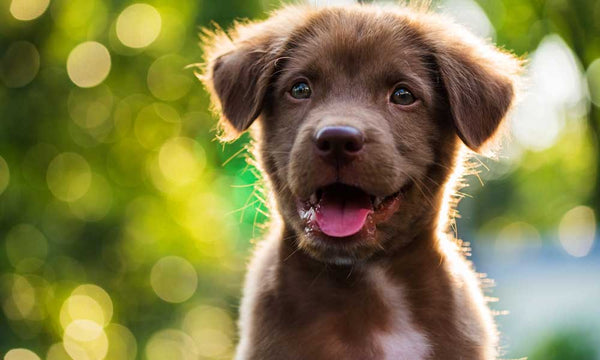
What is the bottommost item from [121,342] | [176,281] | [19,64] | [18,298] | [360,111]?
[121,342]

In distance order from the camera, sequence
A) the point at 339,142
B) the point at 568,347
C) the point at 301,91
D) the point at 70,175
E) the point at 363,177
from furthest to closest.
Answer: the point at 568,347 → the point at 70,175 → the point at 301,91 → the point at 363,177 → the point at 339,142

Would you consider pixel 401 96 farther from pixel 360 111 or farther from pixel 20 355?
pixel 20 355

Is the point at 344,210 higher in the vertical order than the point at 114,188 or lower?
higher

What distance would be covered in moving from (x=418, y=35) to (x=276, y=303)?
1.76 meters

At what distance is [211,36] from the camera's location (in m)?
5.47

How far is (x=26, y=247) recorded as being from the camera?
888 centimetres

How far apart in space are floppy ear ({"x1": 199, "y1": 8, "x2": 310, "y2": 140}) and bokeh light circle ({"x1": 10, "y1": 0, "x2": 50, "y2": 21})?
4783 millimetres

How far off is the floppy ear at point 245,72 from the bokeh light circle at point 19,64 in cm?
465

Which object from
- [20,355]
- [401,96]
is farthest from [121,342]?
[401,96]

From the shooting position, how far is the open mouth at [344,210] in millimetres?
4043

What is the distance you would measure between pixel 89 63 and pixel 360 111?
6.13 m

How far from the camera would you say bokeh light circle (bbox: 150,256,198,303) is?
968 centimetres

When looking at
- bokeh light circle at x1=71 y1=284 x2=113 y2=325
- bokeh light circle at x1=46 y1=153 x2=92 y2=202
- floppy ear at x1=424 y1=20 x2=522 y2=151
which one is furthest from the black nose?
bokeh light circle at x1=71 y1=284 x2=113 y2=325

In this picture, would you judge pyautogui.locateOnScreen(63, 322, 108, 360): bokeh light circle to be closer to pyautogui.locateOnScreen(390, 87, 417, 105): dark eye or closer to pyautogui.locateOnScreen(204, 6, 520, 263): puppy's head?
pyautogui.locateOnScreen(204, 6, 520, 263): puppy's head
